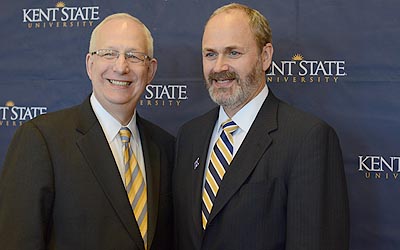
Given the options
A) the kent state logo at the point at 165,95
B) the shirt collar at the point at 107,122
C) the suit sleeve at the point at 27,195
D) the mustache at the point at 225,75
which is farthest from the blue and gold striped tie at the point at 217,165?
the kent state logo at the point at 165,95

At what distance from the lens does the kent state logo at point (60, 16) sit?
2.65 meters

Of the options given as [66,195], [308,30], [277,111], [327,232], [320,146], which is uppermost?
[308,30]

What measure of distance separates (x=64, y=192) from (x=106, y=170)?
6.3 inches

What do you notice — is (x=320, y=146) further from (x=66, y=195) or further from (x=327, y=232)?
→ (x=66, y=195)

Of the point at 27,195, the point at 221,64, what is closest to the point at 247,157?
the point at 221,64

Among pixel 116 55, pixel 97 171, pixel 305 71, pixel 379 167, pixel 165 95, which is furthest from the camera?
pixel 165 95

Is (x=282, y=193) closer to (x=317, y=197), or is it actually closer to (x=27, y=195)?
(x=317, y=197)

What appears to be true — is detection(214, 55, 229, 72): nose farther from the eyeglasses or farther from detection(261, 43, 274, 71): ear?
the eyeglasses

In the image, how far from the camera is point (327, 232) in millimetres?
1677

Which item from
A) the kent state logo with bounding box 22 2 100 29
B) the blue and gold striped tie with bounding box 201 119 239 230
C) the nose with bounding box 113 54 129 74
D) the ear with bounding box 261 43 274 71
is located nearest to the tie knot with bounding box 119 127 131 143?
the nose with bounding box 113 54 129 74

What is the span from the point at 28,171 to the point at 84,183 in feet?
0.62

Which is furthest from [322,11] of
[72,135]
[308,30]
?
[72,135]

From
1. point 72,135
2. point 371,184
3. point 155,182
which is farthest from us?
point 371,184

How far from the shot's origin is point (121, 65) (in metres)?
1.85
